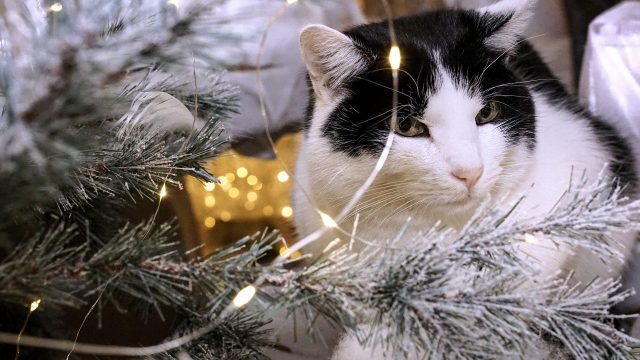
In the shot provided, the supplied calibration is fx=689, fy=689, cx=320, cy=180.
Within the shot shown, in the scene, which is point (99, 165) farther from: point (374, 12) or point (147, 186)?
point (374, 12)

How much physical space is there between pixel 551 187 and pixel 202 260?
0.45m

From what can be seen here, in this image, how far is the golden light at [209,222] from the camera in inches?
41.6

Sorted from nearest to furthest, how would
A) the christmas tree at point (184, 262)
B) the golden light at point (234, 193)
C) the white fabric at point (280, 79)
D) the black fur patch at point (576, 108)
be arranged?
the christmas tree at point (184, 262) → the black fur patch at point (576, 108) → the white fabric at point (280, 79) → the golden light at point (234, 193)

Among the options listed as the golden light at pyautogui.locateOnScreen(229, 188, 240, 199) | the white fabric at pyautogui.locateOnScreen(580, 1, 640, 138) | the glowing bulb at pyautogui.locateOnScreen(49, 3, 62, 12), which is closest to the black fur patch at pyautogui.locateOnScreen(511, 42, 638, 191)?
the white fabric at pyautogui.locateOnScreen(580, 1, 640, 138)

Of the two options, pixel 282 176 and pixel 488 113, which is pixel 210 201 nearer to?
pixel 282 176

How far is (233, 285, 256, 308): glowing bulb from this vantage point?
1.67ft

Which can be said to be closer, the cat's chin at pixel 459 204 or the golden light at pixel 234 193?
the cat's chin at pixel 459 204

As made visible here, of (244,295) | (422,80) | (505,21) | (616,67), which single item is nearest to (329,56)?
(422,80)

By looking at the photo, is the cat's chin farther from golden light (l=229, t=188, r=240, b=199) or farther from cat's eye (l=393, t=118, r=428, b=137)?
golden light (l=229, t=188, r=240, b=199)

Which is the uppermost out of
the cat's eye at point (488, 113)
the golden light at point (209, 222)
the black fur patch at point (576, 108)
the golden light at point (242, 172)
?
the cat's eye at point (488, 113)

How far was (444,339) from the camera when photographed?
49 cm

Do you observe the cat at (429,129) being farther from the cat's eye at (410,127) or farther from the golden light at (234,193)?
the golden light at (234,193)

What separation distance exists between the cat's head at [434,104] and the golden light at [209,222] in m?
0.30

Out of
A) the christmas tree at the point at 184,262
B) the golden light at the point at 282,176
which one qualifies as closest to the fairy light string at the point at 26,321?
the christmas tree at the point at 184,262
